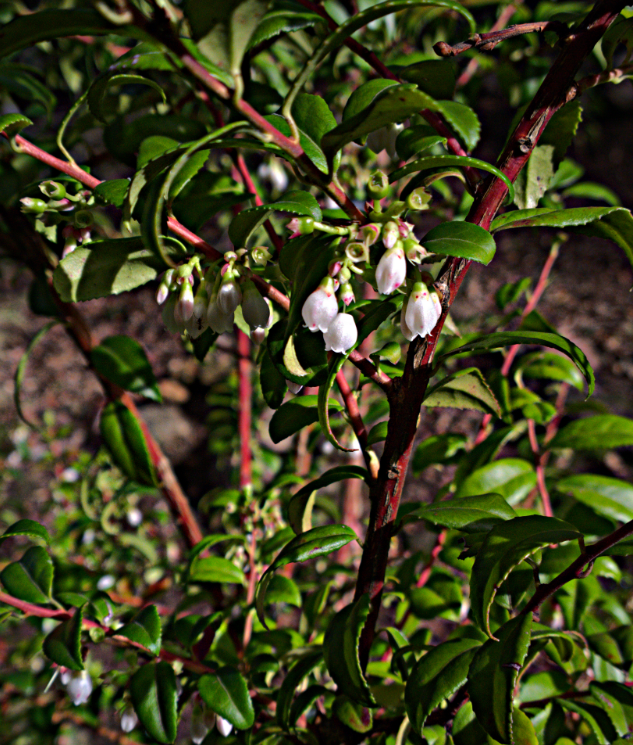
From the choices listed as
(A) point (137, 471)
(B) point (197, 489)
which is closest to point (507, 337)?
(A) point (137, 471)

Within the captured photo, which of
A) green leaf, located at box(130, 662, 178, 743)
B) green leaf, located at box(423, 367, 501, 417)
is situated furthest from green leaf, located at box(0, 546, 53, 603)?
green leaf, located at box(423, 367, 501, 417)

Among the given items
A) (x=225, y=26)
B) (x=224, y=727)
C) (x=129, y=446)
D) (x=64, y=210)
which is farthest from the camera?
(x=129, y=446)

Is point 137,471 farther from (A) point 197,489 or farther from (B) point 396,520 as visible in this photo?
(A) point 197,489

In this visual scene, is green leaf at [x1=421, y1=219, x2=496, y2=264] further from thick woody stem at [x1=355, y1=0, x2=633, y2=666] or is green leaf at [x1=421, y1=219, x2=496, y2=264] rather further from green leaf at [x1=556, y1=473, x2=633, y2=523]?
green leaf at [x1=556, y1=473, x2=633, y2=523]

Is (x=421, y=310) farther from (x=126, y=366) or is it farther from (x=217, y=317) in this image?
(x=126, y=366)

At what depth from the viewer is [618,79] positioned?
453 millimetres

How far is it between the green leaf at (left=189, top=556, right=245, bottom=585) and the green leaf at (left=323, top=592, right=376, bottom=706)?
265 millimetres

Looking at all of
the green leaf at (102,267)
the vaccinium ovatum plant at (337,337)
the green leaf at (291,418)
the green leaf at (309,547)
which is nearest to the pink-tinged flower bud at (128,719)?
the vaccinium ovatum plant at (337,337)

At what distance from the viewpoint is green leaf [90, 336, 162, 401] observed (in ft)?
2.21

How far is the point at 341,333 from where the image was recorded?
1.31 feet

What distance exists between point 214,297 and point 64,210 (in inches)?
8.2

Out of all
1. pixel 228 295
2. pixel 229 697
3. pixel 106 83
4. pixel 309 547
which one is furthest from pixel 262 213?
pixel 229 697

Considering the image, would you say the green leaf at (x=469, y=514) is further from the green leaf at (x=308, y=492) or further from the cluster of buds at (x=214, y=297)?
the cluster of buds at (x=214, y=297)

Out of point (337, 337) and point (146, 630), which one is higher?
point (337, 337)
